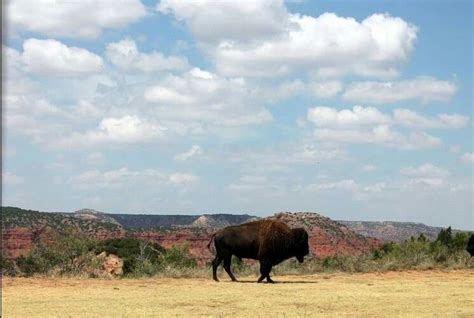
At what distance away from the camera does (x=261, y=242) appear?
22.8 metres

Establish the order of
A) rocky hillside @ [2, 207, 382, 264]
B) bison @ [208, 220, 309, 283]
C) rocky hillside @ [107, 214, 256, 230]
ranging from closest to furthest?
bison @ [208, 220, 309, 283]
rocky hillside @ [2, 207, 382, 264]
rocky hillside @ [107, 214, 256, 230]

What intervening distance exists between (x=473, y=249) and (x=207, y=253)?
204 ft

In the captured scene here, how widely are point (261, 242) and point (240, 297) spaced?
5.24m

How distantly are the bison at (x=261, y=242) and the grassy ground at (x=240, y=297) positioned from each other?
34.6 inches

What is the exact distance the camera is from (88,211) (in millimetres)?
171000

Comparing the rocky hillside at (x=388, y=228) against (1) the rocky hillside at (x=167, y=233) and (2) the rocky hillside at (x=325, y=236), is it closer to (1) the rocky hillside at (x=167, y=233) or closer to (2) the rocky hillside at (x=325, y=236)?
(1) the rocky hillside at (x=167, y=233)

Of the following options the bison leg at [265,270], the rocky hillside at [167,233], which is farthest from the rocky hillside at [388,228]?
the bison leg at [265,270]

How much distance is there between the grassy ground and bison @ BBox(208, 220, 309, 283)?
0.88 m

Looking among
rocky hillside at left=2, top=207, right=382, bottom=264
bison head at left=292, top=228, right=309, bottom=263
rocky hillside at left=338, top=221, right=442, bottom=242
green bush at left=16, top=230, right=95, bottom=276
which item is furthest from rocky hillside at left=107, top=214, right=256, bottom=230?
bison head at left=292, top=228, right=309, bottom=263

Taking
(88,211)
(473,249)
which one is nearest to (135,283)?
(473,249)

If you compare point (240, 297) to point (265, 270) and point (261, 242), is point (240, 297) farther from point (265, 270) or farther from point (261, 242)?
point (261, 242)

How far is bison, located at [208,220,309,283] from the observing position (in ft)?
74.6

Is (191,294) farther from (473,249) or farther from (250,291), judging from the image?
(473,249)

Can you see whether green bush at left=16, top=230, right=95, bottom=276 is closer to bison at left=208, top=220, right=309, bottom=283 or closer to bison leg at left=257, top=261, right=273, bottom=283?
bison at left=208, top=220, right=309, bottom=283
